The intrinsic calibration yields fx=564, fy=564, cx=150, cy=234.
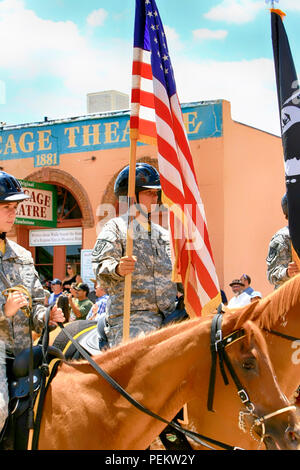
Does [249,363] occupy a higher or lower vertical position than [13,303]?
lower

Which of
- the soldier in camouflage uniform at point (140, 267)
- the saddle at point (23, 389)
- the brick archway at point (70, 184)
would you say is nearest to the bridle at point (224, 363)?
the saddle at point (23, 389)

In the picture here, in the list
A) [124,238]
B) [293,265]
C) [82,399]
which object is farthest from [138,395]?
[293,265]

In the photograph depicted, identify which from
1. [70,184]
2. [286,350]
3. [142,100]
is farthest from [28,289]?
[70,184]

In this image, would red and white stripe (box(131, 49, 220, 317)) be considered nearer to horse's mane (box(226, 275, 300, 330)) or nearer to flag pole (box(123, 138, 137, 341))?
flag pole (box(123, 138, 137, 341))

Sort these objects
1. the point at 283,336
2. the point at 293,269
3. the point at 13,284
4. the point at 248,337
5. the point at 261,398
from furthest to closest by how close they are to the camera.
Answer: the point at 293,269
the point at 13,284
the point at 283,336
the point at 248,337
the point at 261,398

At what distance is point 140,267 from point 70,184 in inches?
503

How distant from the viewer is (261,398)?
2.75 meters

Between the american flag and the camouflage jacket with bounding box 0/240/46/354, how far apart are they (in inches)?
43.4

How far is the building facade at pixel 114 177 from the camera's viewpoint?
14.9m

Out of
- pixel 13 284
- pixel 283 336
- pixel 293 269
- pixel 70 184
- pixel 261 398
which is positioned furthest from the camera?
pixel 70 184

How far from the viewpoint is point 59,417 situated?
304cm

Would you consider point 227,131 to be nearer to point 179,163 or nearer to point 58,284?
point 58,284

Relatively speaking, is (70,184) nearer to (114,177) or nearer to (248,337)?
(114,177)

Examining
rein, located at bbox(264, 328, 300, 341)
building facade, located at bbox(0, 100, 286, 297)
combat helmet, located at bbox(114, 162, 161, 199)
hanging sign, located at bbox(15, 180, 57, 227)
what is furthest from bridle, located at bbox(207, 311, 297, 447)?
hanging sign, located at bbox(15, 180, 57, 227)
